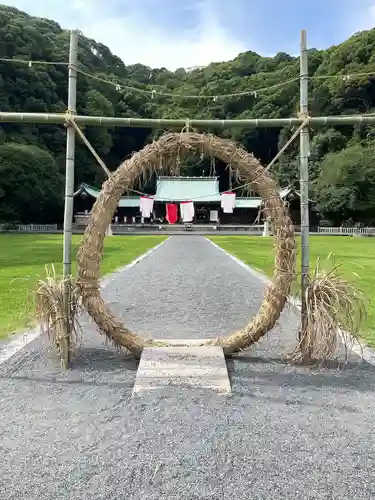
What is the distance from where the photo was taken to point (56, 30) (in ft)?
179

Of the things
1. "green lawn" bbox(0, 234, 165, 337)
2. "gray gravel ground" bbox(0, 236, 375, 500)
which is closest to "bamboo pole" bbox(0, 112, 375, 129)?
"green lawn" bbox(0, 234, 165, 337)

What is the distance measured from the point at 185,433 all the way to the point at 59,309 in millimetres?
2128

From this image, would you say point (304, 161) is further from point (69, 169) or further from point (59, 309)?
point (59, 309)

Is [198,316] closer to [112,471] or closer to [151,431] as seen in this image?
[151,431]

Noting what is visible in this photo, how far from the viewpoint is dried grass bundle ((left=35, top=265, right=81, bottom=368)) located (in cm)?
506

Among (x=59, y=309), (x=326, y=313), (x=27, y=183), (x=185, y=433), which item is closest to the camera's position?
(x=185, y=433)

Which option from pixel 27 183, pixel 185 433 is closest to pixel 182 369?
pixel 185 433

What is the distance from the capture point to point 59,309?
5.06 metres

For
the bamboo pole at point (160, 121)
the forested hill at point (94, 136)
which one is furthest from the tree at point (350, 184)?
the bamboo pole at point (160, 121)

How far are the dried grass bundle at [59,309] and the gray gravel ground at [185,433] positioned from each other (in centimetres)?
28

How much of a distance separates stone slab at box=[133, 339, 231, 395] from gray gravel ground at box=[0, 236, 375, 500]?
14 centimetres

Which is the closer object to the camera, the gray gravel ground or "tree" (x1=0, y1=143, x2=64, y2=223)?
the gray gravel ground

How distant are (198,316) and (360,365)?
3.17m

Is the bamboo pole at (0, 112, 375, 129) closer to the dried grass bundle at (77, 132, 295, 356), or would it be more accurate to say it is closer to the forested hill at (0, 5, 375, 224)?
the dried grass bundle at (77, 132, 295, 356)
